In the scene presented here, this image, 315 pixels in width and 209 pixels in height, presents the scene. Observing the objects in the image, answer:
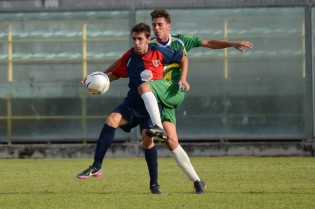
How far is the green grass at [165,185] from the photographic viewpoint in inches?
356

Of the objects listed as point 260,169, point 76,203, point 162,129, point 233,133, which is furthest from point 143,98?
point 233,133

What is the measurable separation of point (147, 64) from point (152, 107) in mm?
622

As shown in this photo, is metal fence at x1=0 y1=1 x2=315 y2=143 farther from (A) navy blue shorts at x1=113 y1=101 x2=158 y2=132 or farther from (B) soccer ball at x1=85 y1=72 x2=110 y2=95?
(A) navy blue shorts at x1=113 y1=101 x2=158 y2=132

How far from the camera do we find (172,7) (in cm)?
1777

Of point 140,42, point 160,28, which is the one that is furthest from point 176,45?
point 140,42

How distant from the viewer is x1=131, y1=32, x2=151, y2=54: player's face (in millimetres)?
10047

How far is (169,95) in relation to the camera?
10.2 m

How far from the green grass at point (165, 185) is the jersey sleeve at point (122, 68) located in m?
1.27

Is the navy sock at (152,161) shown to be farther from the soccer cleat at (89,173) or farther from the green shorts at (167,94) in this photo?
the soccer cleat at (89,173)

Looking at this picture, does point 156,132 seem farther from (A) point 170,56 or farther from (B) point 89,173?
(A) point 170,56

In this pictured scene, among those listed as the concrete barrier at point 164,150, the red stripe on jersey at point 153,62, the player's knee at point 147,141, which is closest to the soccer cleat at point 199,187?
the player's knee at point 147,141

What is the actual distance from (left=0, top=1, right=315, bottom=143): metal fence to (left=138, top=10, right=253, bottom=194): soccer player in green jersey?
683 centimetres

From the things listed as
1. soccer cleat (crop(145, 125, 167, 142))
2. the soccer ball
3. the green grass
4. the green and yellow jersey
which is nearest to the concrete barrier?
the green grass

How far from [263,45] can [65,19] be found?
372cm
